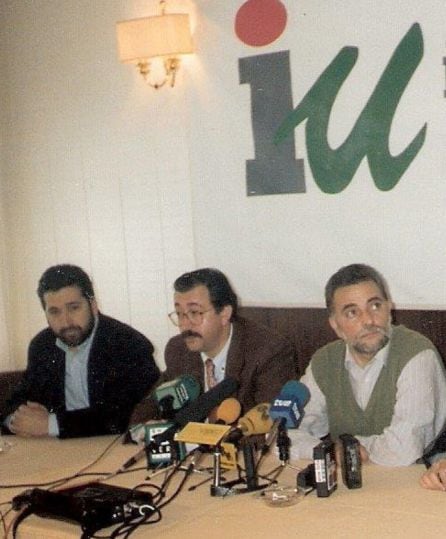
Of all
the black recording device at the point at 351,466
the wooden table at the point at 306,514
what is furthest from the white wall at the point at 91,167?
the black recording device at the point at 351,466

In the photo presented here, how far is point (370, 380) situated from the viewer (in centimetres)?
315

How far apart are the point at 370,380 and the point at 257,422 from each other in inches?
19.5

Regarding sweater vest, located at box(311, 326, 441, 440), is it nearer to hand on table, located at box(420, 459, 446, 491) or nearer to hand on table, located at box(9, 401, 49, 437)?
hand on table, located at box(420, 459, 446, 491)

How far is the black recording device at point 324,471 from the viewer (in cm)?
255

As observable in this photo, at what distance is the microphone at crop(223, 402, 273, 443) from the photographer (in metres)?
2.72

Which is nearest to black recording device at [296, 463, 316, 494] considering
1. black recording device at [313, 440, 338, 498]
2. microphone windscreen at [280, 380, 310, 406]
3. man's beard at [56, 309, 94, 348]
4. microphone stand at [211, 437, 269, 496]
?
black recording device at [313, 440, 338, 498]

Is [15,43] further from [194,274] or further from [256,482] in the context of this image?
[256,482]

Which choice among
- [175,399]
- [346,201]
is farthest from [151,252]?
[175,399]

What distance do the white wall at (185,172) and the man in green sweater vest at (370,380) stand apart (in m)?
0.82

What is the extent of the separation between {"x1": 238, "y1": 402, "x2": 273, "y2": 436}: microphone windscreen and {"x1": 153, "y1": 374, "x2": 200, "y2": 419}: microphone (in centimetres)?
27

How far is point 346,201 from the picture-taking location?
4.23m

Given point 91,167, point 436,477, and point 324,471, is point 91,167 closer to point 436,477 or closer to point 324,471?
point 324,471

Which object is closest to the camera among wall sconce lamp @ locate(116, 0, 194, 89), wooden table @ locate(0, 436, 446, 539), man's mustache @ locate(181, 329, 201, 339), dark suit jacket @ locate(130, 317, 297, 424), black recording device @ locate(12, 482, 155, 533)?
wooden table @ locate(0, 436, 446, 539)

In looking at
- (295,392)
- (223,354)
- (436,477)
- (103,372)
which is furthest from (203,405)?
(103,372)
